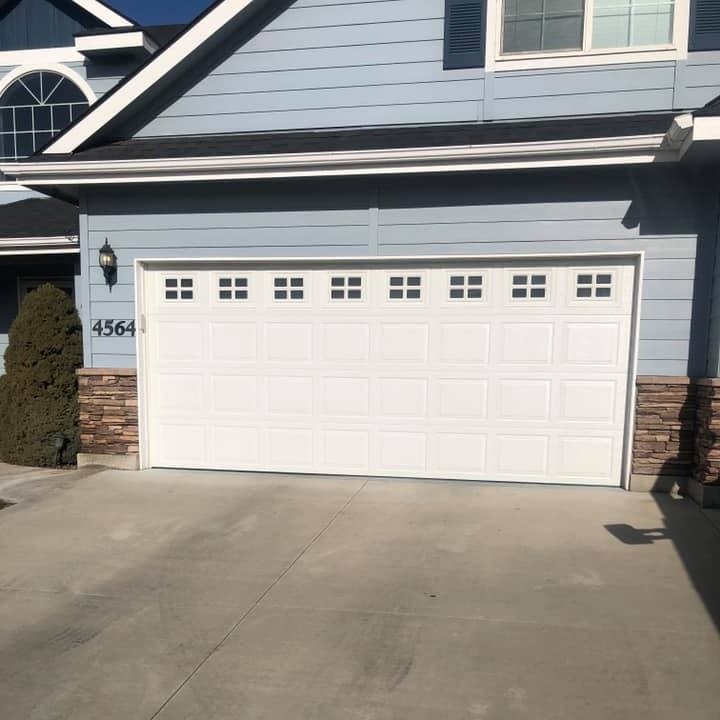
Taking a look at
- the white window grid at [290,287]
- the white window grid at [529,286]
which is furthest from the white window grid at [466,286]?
the white window grid at [290,287]

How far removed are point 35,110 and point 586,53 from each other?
8577mm

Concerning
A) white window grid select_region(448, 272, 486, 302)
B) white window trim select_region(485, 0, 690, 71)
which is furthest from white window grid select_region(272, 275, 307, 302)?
white window trim select_region(485, 0, 690, 71)

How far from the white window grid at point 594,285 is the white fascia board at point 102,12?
8.56 metres

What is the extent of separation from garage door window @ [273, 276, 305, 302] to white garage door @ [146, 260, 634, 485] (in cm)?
1

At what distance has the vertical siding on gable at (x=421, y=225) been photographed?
5.40 metres

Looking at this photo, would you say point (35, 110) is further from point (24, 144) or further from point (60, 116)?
point (24, 144)

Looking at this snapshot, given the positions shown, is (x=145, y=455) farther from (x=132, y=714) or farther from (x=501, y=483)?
(x=132, y=714)

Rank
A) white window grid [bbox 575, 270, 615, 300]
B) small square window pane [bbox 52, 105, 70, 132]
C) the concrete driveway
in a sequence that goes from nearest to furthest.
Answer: the concrete driveway < white window grid [bbox 575, 270, 615, 300] < small square window pane [bbox 52, 105, 70, 132]

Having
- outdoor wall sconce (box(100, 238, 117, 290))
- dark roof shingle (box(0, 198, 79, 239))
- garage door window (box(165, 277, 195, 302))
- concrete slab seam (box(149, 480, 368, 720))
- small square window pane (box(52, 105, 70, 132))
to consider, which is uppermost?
small square window pane (box(52, 105, 70, 132))

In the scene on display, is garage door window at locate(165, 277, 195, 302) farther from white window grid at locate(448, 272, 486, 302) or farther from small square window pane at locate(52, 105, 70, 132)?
small square window pane at locate(52, 105, 70, 132)

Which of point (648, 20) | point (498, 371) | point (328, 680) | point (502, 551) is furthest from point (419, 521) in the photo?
point (648, 20)

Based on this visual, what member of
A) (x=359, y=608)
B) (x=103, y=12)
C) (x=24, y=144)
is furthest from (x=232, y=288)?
(x=103, y=12)

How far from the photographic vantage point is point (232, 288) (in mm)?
6180

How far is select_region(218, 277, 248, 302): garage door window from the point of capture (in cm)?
616
